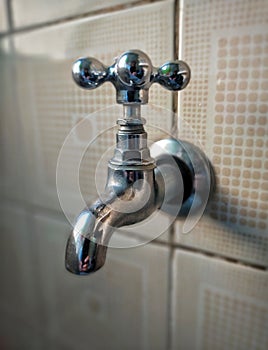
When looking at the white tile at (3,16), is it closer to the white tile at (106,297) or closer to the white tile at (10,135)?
the white tile at (10,135)

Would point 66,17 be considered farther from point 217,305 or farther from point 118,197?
point 217,305

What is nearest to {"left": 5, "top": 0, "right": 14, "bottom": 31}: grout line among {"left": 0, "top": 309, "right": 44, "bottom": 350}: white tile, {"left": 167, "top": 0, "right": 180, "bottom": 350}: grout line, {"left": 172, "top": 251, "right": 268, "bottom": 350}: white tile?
{"left": 167, "top": 0, "right": 180, "bottom": 350}: grout line

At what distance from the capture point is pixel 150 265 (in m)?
0.39

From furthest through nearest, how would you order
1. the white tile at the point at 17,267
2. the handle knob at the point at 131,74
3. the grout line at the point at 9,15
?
the white tile at the point at 17,267 < the grout line at the point at 9,15 < the handle knob at the point at 131,74

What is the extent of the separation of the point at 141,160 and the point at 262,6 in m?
0.16

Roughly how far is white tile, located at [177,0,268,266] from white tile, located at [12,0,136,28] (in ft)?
0.31

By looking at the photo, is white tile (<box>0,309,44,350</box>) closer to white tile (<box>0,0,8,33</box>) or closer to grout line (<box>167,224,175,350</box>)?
grout line (<box>167,224,175,350</box>)

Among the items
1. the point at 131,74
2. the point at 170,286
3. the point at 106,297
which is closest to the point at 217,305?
the point at 170,286

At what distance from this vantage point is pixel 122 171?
0.23m

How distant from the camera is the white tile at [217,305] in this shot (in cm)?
32

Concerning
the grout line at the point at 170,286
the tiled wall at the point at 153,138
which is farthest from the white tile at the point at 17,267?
the grout line at the point at 170,286

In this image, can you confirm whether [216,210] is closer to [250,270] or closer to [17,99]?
[250,270]

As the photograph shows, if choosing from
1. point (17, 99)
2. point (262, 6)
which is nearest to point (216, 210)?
point (262, 6)

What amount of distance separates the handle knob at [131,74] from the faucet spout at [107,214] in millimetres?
54
